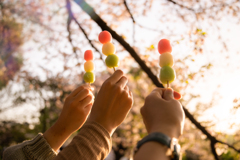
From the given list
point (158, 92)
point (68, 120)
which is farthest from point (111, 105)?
point (68, 120)

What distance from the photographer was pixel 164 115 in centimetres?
125

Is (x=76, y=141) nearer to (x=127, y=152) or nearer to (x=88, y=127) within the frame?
(x=88, y=127)

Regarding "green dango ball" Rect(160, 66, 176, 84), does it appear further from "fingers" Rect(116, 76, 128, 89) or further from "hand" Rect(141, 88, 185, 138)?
"fingers" Rect(116, 76, 128, 89)

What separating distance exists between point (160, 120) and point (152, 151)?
0.30 metres

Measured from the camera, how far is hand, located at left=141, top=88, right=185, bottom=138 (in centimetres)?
115

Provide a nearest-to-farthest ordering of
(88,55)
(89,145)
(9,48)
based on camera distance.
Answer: (89,145) → (88,55) → (9,48)

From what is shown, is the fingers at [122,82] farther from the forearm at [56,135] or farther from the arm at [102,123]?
the forearm at [56,135]

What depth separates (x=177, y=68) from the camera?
5.46m

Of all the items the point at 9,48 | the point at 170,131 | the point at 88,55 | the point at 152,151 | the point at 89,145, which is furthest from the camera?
the point at 9,48

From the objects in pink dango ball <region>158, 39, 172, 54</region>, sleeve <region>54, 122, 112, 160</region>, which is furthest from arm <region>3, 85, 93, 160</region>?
pink dango ball <region>158, 39, 172, 54</region>

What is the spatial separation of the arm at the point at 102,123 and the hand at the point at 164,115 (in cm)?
26

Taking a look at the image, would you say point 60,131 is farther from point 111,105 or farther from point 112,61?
point 112,61

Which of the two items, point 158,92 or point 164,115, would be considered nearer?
point 164,115

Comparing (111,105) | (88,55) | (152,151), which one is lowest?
(152,151)
